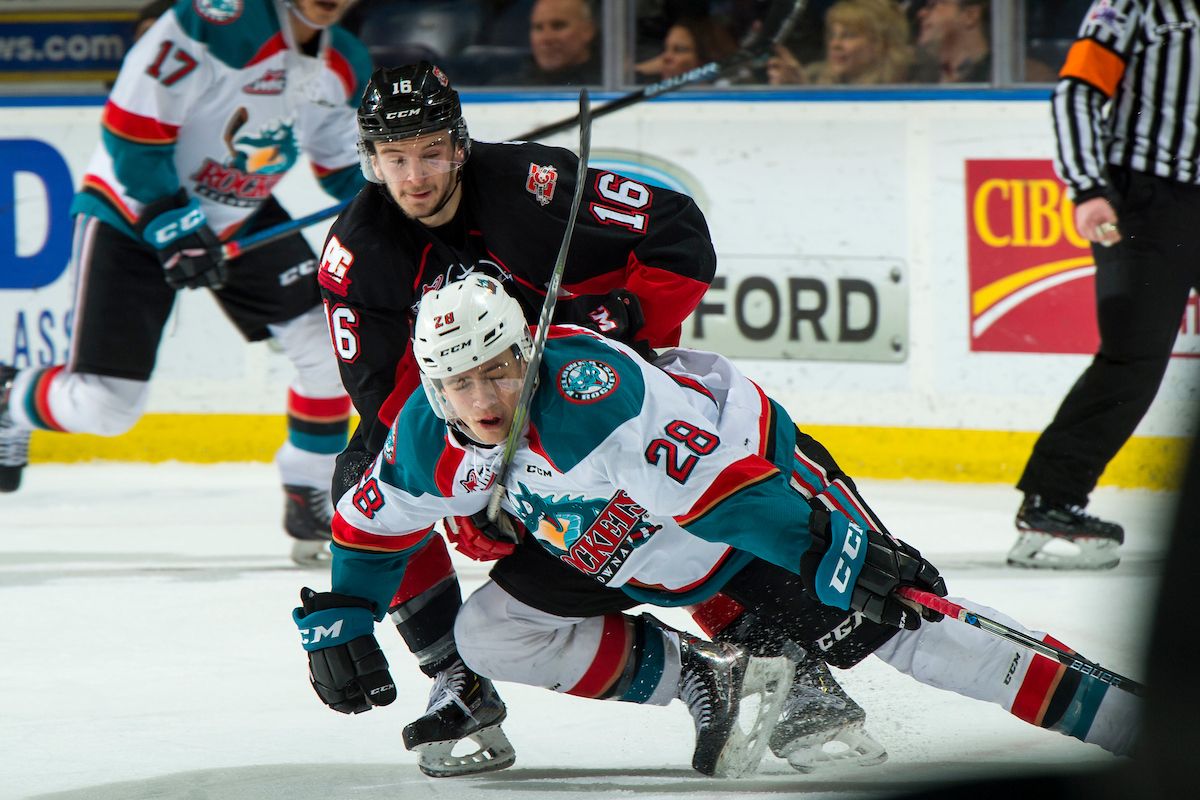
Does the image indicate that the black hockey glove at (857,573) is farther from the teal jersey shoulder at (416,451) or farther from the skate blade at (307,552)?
the skate blade at (307,552)

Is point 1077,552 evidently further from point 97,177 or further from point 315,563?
point 97,177

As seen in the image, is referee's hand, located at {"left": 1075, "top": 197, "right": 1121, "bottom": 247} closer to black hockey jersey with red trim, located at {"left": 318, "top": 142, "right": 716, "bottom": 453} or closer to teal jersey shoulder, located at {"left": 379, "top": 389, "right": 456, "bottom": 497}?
black hockey jersey with red trim, located at {"left": 318, "top": 142, "right": 716, "bottom": 453}

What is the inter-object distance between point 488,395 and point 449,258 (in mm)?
545

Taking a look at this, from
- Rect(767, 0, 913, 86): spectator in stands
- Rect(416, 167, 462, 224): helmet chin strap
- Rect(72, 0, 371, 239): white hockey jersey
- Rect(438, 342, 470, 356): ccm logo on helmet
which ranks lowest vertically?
Rect(438, 342, 470, 356): ccm logo on helmet

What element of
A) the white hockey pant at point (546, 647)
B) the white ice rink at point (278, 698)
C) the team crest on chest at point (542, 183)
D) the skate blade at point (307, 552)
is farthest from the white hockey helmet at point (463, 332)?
the skate blade at point (307, 552)

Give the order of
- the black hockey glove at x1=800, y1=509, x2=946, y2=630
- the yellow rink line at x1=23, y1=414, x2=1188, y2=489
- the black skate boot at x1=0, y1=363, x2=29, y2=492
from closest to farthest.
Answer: the black hockey glove at x1=800, y1=509, x2=946, y2=630
the black skate boot at x1=0, y1=363, x2=29, y2=492
the yellow rink line at x1=23, y1=414, x2=1188, y2=489

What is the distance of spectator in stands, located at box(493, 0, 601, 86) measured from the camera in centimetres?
477

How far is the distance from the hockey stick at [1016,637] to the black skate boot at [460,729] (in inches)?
26.6

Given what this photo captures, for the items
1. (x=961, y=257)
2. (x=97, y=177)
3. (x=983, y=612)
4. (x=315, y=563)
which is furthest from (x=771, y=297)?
(x=983, y=612)

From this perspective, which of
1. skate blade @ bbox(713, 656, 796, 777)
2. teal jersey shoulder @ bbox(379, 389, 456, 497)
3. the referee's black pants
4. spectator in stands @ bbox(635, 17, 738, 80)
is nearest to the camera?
teal jersey shoulder @ bbox(379, 389, 456, 497)

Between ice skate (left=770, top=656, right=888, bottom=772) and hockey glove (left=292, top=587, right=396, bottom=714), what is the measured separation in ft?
1.72

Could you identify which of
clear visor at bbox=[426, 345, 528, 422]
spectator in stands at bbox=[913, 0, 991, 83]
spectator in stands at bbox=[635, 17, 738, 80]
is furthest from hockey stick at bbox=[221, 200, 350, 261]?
spectator in stands at bbox=[913, 0, 991, 83]

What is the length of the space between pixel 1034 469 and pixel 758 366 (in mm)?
1236

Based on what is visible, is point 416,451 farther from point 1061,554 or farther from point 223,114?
point 1061,554
